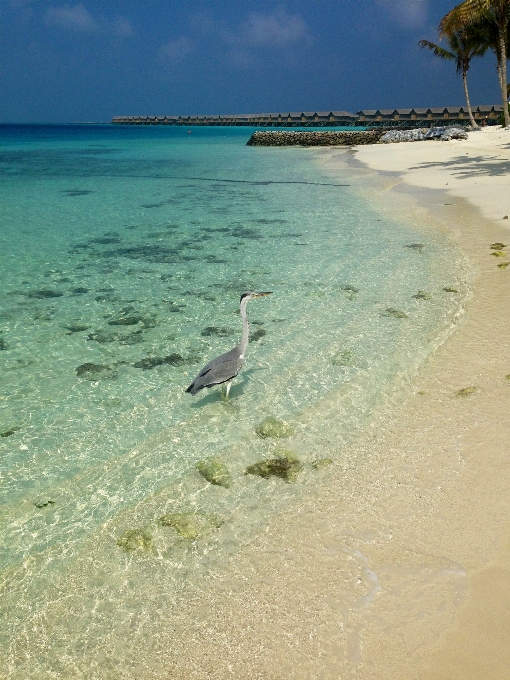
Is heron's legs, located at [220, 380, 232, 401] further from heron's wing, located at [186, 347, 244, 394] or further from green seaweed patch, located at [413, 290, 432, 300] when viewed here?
green seaweed patch, located at [413, 290, 432, 300]

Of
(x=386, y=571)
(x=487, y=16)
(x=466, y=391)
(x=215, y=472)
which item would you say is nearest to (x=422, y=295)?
(x=466, y=391)

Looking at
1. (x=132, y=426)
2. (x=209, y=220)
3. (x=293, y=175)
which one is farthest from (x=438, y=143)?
(x=132, y=426)

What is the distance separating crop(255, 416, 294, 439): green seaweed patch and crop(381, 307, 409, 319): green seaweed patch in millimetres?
4106

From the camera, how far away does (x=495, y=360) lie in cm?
739

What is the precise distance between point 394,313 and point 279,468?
16.9ft

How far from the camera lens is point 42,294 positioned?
1152 cm

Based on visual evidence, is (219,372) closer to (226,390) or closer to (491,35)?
(226,390)

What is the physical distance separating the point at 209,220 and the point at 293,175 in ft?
47.9

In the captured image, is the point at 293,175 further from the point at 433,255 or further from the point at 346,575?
the point at 346,575

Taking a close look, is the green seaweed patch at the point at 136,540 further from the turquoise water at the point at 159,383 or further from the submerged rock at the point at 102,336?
the submerged rock at the point at 102,336

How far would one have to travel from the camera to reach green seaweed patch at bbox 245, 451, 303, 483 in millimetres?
5457

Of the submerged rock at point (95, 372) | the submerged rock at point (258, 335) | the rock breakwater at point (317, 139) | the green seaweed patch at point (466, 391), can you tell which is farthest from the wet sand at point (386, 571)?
the rock breakwater at point (317, 139)

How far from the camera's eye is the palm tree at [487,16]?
3232 cm

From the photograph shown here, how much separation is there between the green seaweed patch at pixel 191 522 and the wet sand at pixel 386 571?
0.47 metres
